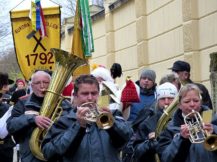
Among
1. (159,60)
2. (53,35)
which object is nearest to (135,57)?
(159,60)

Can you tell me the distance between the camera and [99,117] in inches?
237

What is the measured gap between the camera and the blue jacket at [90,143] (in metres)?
6.21

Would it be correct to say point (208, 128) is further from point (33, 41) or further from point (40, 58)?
point (33, 41)

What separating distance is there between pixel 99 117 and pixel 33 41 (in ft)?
19.1

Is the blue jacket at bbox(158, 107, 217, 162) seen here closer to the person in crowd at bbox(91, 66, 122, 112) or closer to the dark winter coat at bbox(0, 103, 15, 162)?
the person in crowd at bbox(91, 66, 122, 112)

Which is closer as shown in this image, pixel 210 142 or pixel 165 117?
pixel 210 142

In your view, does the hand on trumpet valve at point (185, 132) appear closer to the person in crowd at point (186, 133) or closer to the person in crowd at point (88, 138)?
the person in crowd at point (186, 133)

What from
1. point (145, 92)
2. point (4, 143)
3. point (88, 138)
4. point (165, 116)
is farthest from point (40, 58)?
point (88, 138)

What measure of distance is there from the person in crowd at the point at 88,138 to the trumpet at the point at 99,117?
32 mm

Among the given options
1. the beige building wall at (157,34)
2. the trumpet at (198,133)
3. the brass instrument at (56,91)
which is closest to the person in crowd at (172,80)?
the brass instrument at (56,91)

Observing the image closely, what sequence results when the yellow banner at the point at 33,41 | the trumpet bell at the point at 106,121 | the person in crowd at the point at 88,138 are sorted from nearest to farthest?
1. the trumpet bell at the point at 106,121
2. the person in crowd at the point at 88,138
3. the yellow banner at the point at 33,41

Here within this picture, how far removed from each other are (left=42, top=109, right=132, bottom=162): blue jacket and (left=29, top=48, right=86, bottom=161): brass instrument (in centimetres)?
112

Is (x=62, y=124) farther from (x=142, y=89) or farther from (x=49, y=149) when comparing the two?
(x=142, y=89)

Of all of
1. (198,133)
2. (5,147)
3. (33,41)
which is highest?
(33,41)
